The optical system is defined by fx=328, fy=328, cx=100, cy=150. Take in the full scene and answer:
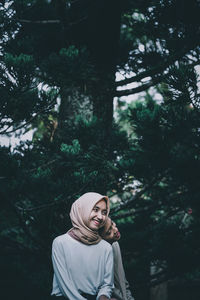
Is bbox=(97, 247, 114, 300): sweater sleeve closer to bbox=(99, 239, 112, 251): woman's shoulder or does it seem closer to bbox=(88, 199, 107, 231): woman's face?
bbox=(99, 239, 112, 251): woman's shoulder

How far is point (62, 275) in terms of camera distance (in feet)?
10.3

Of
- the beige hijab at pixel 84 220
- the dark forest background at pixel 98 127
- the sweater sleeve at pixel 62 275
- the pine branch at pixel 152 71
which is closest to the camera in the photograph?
the sweater sleeve at pixel 62 275

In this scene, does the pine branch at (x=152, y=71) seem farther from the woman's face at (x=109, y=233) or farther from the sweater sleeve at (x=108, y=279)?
the sweater sleeve at (x=108, y=279)

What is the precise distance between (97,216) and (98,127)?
2.05m

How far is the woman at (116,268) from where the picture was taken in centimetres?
341

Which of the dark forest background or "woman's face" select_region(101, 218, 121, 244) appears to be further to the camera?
the dark forest background

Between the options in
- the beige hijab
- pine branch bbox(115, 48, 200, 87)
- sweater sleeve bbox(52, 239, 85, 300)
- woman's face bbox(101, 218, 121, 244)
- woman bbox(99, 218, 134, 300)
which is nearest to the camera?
sweater sleeve bbox(52, 239, 85, 300)

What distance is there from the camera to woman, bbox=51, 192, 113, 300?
3.16m

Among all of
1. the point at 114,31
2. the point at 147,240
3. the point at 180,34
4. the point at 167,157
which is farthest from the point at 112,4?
the point at 147,240

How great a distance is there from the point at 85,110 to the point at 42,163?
1.38m

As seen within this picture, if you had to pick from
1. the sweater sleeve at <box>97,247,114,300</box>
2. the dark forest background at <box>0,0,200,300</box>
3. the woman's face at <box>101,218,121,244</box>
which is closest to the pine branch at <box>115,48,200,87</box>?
the dark forest background at <box>0,0,200,300</box>

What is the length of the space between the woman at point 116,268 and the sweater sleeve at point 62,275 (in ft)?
1.66

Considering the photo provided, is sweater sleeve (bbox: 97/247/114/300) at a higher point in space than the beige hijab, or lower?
lower

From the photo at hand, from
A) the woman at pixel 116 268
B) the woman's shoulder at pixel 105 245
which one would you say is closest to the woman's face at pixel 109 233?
the woman at pixel 116 268
